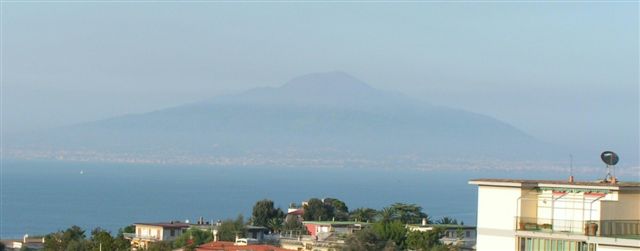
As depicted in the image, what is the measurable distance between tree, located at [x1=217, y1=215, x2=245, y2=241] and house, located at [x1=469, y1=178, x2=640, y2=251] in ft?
137

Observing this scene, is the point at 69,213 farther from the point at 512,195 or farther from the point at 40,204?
the point at 512,195

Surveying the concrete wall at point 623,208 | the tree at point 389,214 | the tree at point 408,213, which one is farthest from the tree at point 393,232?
the concrete wall at point 623,208

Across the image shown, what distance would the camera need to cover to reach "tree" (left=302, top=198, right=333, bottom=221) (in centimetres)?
8131

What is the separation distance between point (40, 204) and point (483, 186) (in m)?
176

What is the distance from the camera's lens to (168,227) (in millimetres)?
68062

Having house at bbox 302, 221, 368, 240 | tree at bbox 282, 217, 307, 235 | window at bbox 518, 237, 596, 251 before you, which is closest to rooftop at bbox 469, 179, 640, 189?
window at bbox 518, 237, 596, 251

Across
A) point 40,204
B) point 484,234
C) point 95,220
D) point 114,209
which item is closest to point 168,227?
point 484,234

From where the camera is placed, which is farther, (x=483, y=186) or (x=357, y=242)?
(x=357, y=242)

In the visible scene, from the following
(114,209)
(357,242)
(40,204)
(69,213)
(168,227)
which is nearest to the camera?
(357,242)

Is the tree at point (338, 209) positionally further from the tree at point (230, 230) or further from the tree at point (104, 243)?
the tree at point (104, 243)

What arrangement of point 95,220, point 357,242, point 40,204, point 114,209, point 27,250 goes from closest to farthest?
1. point 357,242
2. point 27,250
3. point 95,220
4. point 114,209
5. point 40,204

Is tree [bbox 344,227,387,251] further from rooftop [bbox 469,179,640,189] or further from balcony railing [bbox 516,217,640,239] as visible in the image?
balcony railing [bbox 516,217,640,239]

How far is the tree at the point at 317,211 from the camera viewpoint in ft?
267

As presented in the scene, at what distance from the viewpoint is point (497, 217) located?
22.8m
